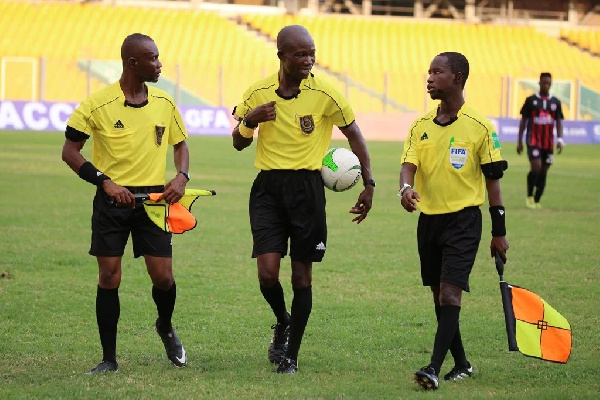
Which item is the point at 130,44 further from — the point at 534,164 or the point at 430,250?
the point at 534,164

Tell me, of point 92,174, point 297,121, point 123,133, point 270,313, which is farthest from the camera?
point 270,313

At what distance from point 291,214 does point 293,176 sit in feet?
0.81

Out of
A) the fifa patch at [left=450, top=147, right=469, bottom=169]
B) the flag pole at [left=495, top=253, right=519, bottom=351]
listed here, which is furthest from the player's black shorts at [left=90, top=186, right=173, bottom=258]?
the flag pole at [left=495, top=253, right=519, bottom=351]

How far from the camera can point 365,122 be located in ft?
145

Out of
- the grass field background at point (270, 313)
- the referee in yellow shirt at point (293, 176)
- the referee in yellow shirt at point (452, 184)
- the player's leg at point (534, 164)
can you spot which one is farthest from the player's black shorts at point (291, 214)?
the player's leg at point (534, 164)

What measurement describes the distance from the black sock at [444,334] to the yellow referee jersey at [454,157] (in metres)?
0.63

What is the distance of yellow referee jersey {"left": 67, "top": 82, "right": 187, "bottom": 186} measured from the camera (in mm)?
6840

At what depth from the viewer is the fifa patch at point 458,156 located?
6.73 m

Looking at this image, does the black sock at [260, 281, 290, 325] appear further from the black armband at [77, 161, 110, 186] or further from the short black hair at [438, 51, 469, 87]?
the short black hair at [438, 51, 469, 87]

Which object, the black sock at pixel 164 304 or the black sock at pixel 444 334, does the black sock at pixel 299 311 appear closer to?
the black sock at pixel 164 304

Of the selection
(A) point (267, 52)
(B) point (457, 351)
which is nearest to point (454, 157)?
(B) point (457, 351)

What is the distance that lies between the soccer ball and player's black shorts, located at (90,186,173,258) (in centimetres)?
110

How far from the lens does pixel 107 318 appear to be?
22.8ft

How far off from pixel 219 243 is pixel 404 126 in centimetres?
3124
